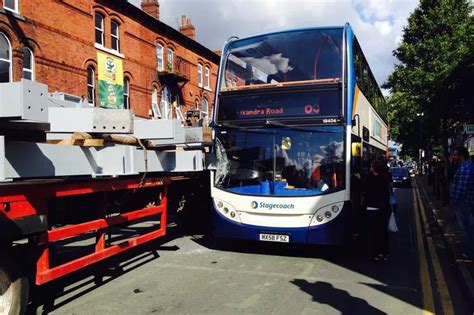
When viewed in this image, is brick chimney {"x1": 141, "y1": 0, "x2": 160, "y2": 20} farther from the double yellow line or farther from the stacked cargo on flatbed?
the stacked cargo on flatbed

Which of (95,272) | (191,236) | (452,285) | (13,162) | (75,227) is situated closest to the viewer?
(13,162)

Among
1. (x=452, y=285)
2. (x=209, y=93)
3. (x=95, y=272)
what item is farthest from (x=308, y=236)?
(x=209, y=93)

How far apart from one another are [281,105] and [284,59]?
0.98 m

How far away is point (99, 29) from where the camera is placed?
21.4 meters

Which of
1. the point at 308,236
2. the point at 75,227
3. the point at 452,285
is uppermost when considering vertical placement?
the point at 75,227

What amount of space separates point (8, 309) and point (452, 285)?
555cm

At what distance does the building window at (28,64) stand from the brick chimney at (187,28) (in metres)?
15.7

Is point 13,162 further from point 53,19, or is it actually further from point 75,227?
point 53,19

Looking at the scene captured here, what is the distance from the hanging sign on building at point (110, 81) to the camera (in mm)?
21141

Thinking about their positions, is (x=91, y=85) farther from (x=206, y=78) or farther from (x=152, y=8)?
(x=206, y=78)

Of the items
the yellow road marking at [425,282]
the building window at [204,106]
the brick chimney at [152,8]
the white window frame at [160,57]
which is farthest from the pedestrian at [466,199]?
the building window at [204,106]

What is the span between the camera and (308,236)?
294 inches

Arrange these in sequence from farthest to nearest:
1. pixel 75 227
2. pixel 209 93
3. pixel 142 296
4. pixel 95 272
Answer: pixel 209 93 → pixel 95 272 → pixel 142 296 → pixel 75 227

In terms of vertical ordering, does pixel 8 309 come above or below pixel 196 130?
below
